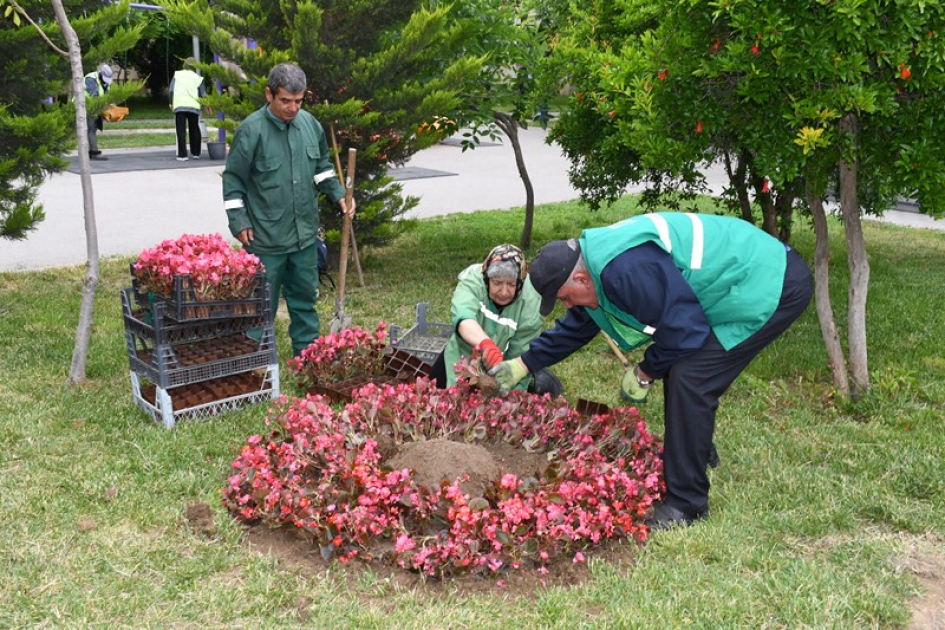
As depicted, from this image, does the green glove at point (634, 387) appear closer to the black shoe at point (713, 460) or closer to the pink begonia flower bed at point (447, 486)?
the pink begonia flower bed at point (447, 486)

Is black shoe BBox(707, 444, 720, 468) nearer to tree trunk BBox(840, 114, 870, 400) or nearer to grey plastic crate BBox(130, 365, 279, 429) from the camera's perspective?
tree trunk BBox(840, 114, 870, 400)

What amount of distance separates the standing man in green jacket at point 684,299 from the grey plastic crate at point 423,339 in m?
2.21

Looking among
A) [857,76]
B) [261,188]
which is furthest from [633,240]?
[261,188]

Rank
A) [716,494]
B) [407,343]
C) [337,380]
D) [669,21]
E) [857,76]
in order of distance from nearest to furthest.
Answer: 1. [716,494]
2. [857,76]
3. [669,21]
4. [337,380]
5. [407,343]

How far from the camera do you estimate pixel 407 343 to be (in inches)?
260

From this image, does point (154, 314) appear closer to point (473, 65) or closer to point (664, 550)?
point (664, 550)

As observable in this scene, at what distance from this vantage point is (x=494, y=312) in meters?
5.24

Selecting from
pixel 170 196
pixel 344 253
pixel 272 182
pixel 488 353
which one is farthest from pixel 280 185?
pixel 170 196

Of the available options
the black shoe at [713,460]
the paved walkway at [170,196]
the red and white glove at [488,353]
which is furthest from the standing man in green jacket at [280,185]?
the paved walkway at [170,196]

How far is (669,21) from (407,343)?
111 inches

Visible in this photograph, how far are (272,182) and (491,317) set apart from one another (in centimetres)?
198

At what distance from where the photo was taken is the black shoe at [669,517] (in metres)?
4.19

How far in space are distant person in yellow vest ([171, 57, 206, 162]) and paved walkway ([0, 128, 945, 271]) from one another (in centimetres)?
44

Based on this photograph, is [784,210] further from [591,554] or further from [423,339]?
[591,554]
